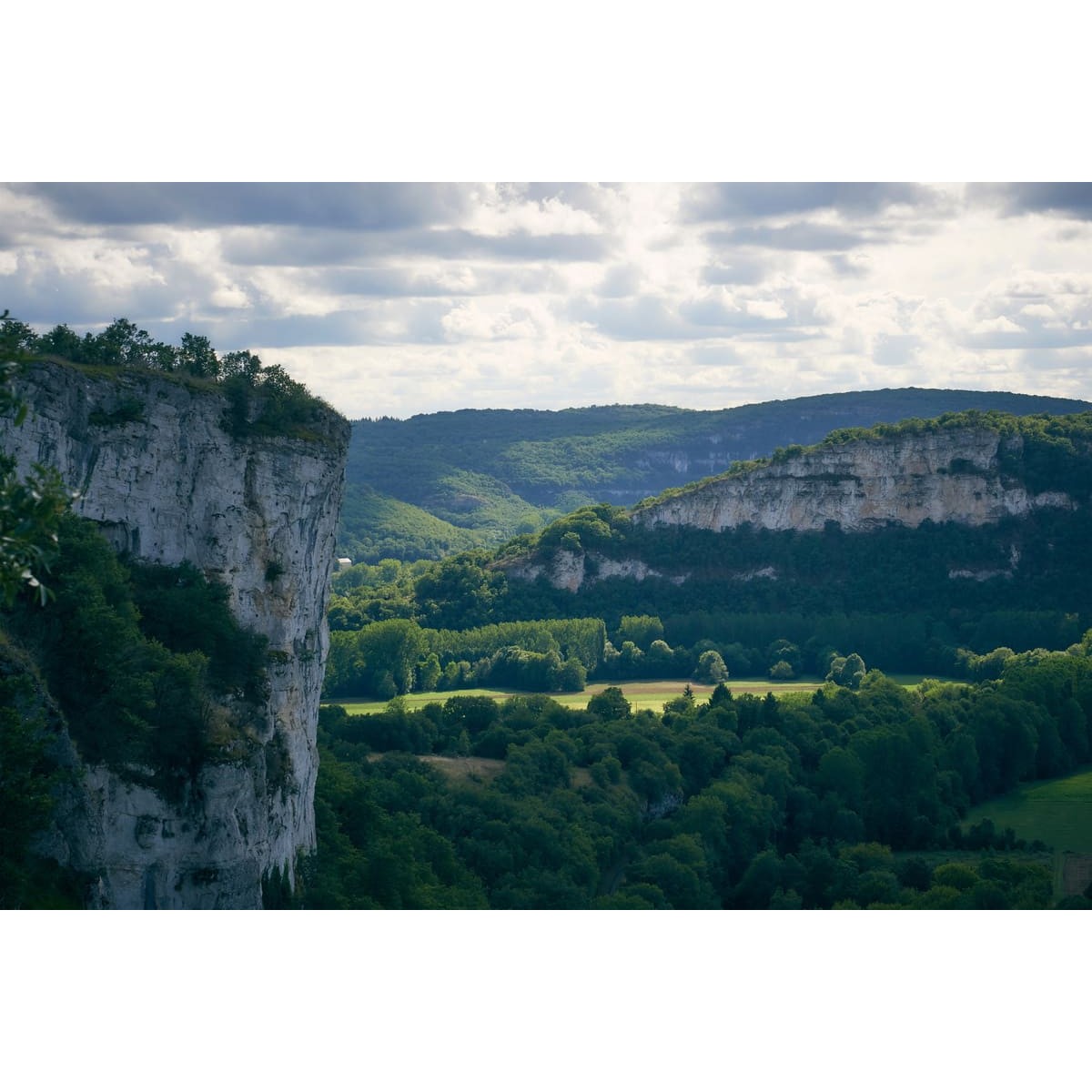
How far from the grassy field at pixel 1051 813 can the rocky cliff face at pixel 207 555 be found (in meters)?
31.8

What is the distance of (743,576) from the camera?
118 meters

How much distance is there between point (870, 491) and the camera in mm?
118438

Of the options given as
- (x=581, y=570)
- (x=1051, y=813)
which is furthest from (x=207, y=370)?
(x=581, y=570)

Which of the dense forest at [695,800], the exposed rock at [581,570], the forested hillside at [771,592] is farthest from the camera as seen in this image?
the exposed rock at [581,570]

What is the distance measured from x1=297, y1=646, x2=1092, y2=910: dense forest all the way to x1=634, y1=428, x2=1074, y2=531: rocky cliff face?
3961 cm

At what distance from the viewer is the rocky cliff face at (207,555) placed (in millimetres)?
28797

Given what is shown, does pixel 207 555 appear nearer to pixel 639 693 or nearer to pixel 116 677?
pixel 116 677

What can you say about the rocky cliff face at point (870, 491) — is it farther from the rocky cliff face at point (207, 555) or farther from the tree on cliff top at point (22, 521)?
the tree on cliff top at point (22, 521)

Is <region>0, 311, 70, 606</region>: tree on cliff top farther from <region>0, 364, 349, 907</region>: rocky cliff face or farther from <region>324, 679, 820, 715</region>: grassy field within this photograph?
<region>324, 679, 820, 715</region>: grassy field

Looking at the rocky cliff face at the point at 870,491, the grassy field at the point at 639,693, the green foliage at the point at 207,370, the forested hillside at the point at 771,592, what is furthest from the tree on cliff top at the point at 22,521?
the rocky cliff face at the point at 870,491

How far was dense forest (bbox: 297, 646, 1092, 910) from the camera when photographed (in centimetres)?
4175

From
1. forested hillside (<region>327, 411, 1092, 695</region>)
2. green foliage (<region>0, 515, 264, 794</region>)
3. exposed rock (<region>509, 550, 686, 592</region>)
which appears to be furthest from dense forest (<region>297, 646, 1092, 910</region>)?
exposed rock (<region>509, 550, 686, 592</region>)

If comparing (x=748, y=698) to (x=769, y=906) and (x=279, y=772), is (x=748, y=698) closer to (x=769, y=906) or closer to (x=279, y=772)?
(x=769, y=906)

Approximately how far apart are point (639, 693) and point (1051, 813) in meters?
33.5
